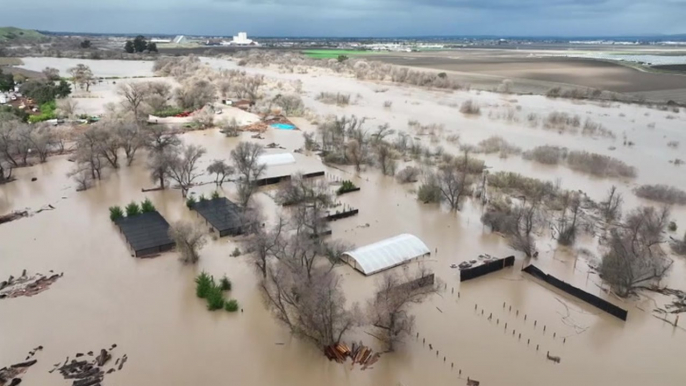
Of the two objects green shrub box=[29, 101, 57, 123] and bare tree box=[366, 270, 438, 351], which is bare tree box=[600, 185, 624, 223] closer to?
bare tree box=[366, 270, 438, 351]

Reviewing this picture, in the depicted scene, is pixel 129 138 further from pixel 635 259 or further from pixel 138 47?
pixel 138 47

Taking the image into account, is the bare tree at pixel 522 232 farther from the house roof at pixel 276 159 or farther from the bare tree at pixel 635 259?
the house roof at pixel 276 159

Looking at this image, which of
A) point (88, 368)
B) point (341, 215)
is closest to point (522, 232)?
point (341, 215)

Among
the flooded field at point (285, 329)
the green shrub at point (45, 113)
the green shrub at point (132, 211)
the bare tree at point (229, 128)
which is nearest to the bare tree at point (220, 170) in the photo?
the flooded field at point (285, 329)

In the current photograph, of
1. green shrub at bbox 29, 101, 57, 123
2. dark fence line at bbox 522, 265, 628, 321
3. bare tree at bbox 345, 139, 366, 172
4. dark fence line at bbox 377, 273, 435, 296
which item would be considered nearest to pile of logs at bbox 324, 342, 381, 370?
dark fence line at bbox 377, 273, 435, 296

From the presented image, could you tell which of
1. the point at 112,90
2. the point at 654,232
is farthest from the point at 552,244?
the point at 112,90

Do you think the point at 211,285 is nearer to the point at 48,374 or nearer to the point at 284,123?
the point at 48,374
